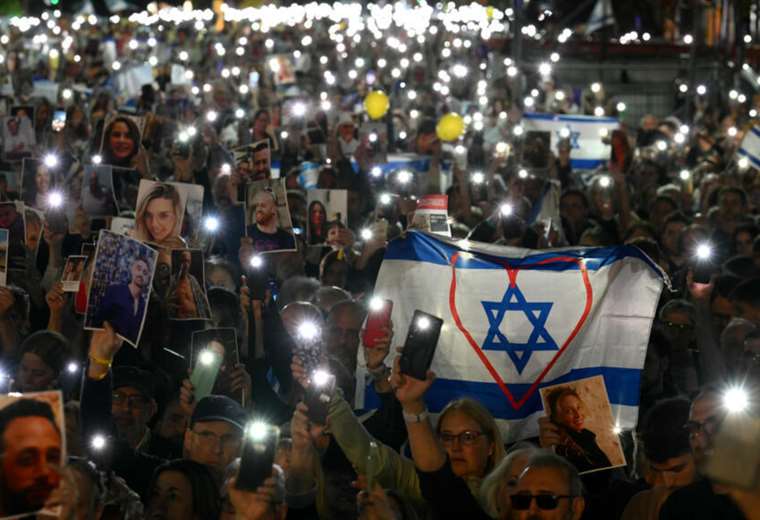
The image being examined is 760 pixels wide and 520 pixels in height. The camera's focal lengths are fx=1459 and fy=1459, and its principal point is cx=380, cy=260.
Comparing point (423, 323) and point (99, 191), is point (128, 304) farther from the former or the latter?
point (99, 191)

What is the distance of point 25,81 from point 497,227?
10606mm

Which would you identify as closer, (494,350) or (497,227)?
(494,350)

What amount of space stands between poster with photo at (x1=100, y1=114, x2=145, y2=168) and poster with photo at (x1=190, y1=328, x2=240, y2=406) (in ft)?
12.3

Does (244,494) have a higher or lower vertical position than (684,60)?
lower

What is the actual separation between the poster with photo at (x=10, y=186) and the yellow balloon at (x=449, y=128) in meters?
4.30

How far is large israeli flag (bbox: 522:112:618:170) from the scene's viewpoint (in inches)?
615

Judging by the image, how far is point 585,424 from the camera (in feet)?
18.2

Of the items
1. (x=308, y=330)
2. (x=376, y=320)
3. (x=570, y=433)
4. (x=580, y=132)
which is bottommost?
(x=570, y=433)

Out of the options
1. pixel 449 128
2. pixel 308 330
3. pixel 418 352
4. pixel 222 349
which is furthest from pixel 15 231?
pixel 449 128

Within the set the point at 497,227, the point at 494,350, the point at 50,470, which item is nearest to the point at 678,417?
the point at 494,350

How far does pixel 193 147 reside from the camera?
35.4ft

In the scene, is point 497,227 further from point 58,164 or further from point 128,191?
point 58,164

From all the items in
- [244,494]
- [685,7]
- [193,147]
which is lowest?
[244,494]

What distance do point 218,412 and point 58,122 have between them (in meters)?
7.04
